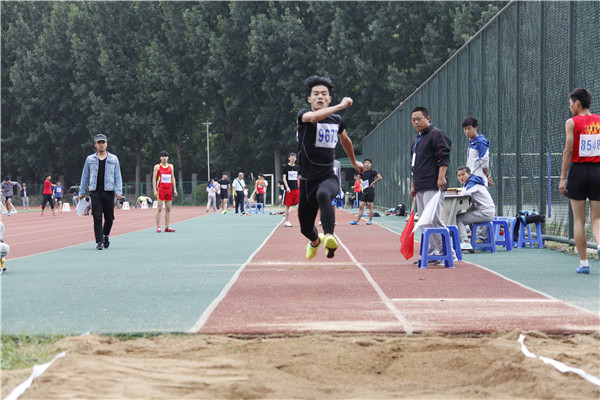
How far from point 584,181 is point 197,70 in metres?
51.5

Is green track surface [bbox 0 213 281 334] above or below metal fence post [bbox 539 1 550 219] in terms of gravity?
below

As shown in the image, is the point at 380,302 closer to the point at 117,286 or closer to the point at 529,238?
the point at 117,286

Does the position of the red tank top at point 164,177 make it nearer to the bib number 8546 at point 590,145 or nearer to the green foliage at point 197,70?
the bib number 8546 at point 590,145

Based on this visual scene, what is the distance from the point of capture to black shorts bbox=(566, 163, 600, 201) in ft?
26.7

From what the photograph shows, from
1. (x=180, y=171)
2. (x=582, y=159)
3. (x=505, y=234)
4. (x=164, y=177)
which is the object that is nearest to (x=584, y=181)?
(x=582, y=159)

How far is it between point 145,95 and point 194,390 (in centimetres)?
5575

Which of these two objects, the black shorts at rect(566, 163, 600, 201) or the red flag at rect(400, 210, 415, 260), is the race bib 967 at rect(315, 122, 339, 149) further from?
the black shorts at rect(566, 163, 600, 201)

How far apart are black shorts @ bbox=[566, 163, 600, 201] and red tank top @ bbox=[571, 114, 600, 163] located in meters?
0.07

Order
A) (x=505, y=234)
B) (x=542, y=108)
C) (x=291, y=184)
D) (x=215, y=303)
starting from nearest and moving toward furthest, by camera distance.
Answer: (x=215, y=303) < (x=505, y=234) < (x=542, y=108) < (x=291, y=184)

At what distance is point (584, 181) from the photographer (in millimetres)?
8188

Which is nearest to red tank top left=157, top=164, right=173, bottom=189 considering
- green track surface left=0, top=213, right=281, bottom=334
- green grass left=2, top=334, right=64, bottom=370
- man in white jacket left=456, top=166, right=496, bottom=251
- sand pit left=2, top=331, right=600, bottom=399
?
green track surface left=0, top=213, right=281, bottom=334

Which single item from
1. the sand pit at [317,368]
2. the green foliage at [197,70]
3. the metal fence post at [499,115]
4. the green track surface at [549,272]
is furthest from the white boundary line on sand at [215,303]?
the green foliage at [197,70]

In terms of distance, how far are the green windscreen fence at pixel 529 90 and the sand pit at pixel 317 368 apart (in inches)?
269

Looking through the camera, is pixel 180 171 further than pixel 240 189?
Yes
